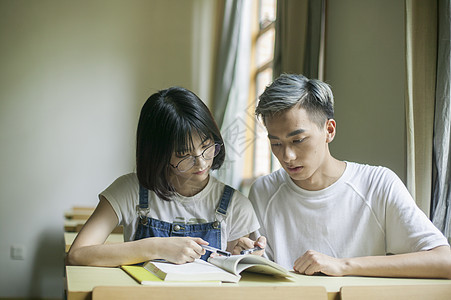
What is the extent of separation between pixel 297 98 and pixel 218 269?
0.60 m

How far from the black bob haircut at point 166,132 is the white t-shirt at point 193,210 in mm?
37

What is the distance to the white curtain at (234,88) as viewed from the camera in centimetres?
419

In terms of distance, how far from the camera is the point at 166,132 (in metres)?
1.53

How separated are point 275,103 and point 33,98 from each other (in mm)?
3744

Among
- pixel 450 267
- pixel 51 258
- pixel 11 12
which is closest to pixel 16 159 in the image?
pixel 51 258

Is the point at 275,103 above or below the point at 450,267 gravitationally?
above

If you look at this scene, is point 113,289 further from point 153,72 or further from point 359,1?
point 153,72

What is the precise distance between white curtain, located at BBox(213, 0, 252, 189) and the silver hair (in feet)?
8.18

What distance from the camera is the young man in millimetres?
1553

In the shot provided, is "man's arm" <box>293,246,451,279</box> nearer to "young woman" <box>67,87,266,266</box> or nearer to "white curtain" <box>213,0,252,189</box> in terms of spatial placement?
"young woman" <box>67,87,266,266</box>

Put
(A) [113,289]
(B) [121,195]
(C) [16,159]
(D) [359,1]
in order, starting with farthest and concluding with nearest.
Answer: (C) [16,159], (D) [359,1], (B) [121,195], (A) [113,289]

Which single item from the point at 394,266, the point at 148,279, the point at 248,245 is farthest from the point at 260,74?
the point at 148,279

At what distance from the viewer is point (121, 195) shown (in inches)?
61.2

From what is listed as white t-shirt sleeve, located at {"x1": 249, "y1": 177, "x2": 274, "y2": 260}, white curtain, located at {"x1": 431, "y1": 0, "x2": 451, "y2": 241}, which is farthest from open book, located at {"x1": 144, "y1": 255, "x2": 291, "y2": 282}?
white curtain, located at {"x1": 431, "y1": 0, "x2": 451, "y2": 241}
